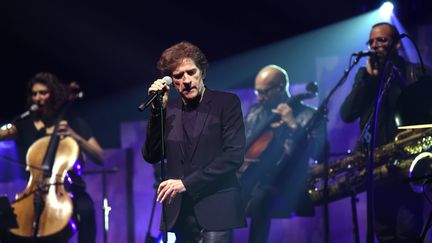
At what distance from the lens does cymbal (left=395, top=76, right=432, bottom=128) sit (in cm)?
447

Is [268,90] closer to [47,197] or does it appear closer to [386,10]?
[386,10]

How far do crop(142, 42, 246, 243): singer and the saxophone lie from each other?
1.53 meters

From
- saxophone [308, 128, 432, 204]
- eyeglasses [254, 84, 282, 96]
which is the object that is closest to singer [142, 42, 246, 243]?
saxophone [308, 128, 432, 204]

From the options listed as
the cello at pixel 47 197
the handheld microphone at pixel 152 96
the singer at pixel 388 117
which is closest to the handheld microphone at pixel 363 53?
the singer at pixel 388 117

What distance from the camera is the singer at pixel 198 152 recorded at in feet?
13.4

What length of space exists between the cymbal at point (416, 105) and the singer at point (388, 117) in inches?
22.2

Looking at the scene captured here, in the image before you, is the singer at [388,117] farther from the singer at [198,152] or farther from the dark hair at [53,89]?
the dark hair at [53,89]

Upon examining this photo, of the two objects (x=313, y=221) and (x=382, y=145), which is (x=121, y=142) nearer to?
(x=313, y=221)

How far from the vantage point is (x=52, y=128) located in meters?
6.55

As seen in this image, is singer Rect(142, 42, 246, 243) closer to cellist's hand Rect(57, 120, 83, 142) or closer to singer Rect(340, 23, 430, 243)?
singer Rect(340, 23, 430, 243)

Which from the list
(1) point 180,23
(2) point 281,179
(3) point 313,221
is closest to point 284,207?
(2) point 281,179

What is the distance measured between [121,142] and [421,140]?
12.4 ft

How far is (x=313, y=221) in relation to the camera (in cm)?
719

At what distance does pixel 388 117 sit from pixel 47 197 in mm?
3029
